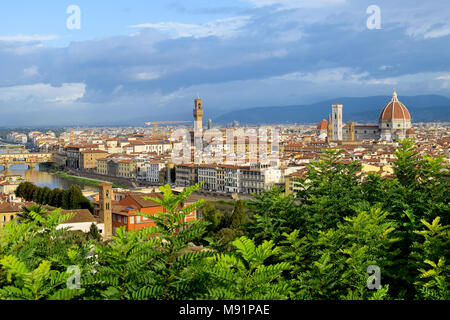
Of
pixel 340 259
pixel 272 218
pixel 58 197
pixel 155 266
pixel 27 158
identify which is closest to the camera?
pixel 155 266

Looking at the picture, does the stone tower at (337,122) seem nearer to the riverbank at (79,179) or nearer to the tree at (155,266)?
the riverbank at (79,179)

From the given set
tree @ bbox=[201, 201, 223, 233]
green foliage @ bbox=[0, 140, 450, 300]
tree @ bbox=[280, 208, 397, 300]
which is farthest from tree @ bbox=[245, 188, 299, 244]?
tree @ bbox=[201, 201, 223, 233]

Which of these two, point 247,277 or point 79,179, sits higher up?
point 247,277

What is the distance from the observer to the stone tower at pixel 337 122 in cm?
5369

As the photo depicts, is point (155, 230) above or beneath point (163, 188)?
beneath

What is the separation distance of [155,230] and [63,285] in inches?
19.3

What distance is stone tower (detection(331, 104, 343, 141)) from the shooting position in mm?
53688

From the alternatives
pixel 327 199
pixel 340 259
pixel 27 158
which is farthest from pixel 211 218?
pixel 27 158

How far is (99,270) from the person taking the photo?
2.32 meters

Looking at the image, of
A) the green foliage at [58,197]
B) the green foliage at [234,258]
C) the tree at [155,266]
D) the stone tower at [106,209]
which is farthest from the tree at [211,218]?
the tree at [155,266]

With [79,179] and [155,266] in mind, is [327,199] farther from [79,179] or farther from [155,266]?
[79,179]

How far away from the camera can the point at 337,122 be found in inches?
2126
